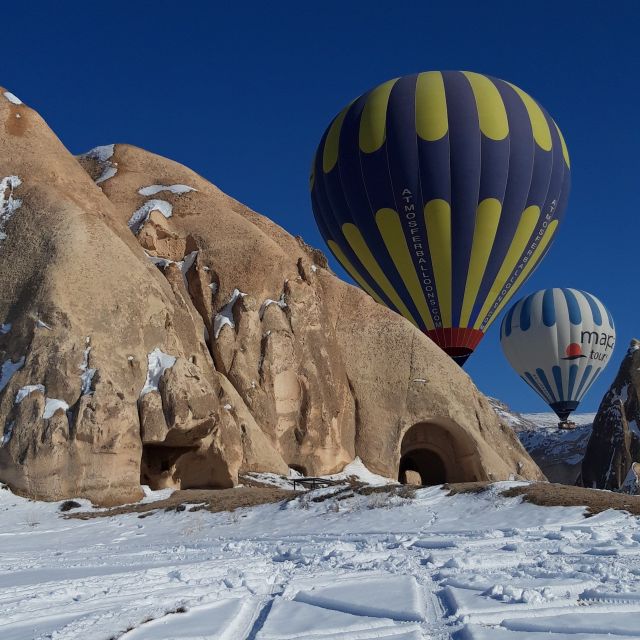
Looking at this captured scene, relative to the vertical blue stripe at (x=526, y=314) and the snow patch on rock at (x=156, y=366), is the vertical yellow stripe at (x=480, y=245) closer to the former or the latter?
the snow patch on rock at (x=156, y=366)

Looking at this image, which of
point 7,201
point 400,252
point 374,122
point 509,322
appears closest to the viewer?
point 7,201

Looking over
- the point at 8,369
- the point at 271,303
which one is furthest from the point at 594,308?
the point at 8,369

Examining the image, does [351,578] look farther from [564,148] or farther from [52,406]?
[564,148]

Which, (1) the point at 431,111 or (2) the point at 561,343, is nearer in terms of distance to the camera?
(1) the point at 431,111

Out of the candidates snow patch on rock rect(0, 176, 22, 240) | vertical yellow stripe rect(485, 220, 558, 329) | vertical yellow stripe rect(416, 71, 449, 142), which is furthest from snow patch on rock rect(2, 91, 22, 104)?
vertical yellow stripe rect(485, 220, 558, 329)

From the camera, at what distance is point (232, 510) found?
13562 mm

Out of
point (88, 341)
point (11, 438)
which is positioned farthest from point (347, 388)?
point (11, 438)

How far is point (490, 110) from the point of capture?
27.9 metres

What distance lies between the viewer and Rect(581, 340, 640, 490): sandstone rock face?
49.1 m

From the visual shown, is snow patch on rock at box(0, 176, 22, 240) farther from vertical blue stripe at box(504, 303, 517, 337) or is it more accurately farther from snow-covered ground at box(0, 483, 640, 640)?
vertical blue stripe at box(504, 303, 517, 337)

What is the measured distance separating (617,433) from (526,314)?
8.69 metres

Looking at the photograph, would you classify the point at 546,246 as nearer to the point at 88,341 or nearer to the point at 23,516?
the point at 88,341

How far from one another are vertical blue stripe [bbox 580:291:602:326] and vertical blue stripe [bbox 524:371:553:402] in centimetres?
513

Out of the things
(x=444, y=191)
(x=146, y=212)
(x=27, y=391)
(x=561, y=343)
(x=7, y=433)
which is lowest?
(x=7, y=433)
